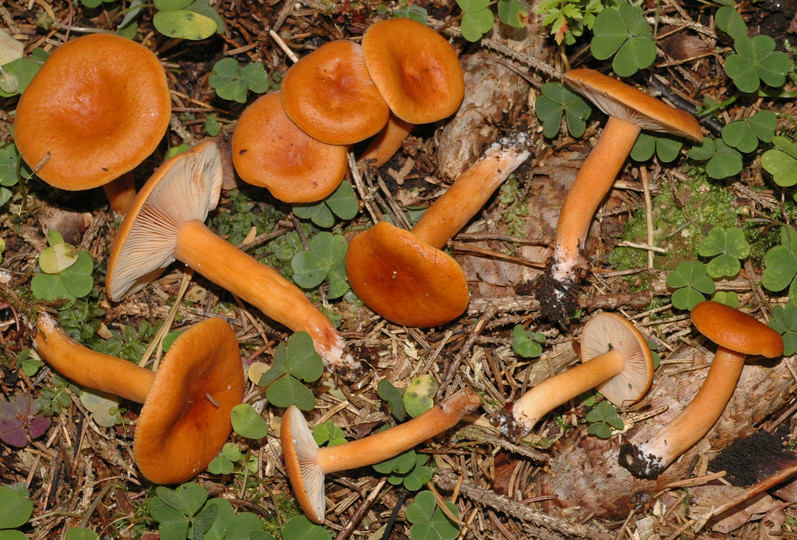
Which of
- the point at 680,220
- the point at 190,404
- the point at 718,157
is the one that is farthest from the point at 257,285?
the point at 718,157

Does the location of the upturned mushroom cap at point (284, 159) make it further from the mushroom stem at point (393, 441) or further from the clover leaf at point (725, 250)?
the clover leaf at point (725, 250)

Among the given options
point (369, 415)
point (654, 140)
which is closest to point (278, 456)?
point (369, 415)

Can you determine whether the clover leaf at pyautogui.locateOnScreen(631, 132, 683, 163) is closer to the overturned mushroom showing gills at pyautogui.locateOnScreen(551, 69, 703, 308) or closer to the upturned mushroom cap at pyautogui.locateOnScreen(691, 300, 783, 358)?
the overturned mushroom showing gills at pyautogui.locateOnScreen(551, 69, 703, 308)

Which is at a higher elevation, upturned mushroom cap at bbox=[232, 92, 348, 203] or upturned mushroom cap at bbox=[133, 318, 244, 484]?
upturned mushroom cap at bbox=[232, 92, 348, 203]

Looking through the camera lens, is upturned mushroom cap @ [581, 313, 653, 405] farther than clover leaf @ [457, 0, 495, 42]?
No

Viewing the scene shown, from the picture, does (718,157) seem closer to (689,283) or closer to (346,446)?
(689,283)

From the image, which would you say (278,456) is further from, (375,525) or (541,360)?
(541,360)

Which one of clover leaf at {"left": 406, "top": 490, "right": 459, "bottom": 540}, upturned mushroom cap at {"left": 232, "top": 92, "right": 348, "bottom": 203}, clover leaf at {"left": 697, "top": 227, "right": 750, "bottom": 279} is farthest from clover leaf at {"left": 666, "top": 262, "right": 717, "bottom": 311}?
upturned mushroom cap at {"left": 232, "top": 92, "right": 348, "bottom": 203}
